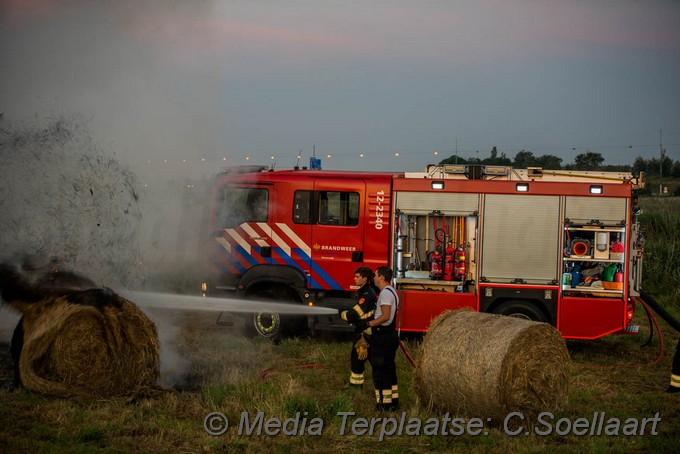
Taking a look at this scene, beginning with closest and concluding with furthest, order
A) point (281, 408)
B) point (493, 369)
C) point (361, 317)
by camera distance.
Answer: point (493, 369)
point (281, 408)
point (361, 317)

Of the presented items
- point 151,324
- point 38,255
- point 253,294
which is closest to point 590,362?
point 253,294

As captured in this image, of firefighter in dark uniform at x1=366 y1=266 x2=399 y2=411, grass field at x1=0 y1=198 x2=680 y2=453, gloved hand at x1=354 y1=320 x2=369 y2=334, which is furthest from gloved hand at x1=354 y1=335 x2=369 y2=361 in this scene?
firefighter in dark uniform at x1=366 y1=266 x2=399 y2=411

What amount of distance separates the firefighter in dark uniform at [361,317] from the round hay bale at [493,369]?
91 cm

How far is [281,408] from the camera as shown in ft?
28.2

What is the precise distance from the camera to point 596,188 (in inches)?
506

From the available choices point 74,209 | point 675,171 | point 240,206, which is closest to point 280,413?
point 74,209

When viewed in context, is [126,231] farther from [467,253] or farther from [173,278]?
[467,253]

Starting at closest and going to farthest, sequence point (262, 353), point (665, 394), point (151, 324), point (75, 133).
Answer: point (151, 324) → point (665, 394) → point (75, 133) → point (262, 353)

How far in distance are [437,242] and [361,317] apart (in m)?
4.40

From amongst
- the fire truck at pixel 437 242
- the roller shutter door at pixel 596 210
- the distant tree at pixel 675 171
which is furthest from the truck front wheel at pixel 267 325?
the distant tree at pixel 675 171

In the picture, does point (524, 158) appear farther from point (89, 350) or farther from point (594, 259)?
point (89, 350)

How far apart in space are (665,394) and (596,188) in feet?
12.7

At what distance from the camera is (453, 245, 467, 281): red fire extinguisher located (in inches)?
523

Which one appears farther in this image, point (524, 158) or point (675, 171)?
point (675, 171)
